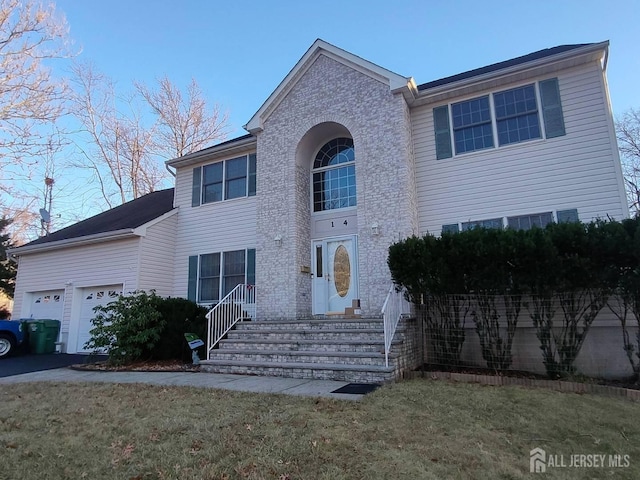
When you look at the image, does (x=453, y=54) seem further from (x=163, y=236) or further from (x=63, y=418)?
(x=63, y=418)

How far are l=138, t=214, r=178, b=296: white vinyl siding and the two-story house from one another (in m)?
0.05

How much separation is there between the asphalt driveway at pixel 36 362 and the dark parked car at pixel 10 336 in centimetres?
32

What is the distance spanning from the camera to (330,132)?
38.6ft

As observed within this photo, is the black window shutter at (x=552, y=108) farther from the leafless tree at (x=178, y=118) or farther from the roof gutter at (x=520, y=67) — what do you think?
the leafless tree at (x=178, y=118)

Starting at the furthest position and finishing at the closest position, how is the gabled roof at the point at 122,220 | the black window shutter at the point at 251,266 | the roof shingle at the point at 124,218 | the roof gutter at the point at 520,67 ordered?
the roof shingle at the point at 124,218 < the gabled roof at the point at 122,220 < the black window shutter at the point at 251,266 < the roof gutter at the point at 520,67

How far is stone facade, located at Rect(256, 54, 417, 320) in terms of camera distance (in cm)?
974

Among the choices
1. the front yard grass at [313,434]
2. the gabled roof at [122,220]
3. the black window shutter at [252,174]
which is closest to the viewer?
the front yard grass at [313,434]

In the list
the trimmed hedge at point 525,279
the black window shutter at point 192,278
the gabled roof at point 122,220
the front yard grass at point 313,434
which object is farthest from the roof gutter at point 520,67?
the gabled roof at point 122,220

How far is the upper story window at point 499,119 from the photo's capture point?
9.12 meters

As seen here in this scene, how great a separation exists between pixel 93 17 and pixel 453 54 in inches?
503

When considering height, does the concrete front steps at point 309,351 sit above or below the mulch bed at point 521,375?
above

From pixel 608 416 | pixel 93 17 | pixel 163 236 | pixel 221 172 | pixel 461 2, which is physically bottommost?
pixel 608 416

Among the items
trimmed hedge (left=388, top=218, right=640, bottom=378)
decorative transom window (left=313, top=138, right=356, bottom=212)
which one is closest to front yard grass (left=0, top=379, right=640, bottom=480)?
trimmed hedge (left=388, top=218, right=640, bottom=378)

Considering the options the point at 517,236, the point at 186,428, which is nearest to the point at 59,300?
the point at 186,428
